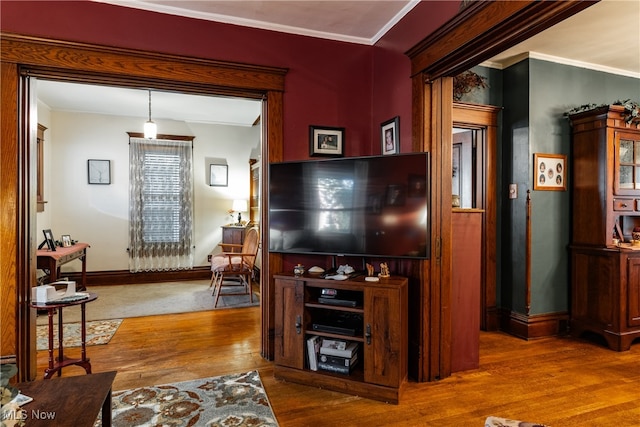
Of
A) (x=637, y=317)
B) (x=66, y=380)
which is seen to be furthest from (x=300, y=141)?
(x=637, y=317)

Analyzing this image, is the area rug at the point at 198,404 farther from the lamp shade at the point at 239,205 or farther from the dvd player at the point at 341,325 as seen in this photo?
the lamp shade at the point at 239,205

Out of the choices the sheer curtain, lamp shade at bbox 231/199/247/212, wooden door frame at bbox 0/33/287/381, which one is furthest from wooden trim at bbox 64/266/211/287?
wooden door frame at bbox 0/33/287/381

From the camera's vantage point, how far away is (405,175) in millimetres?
2402

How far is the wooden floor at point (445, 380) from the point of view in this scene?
2.15m

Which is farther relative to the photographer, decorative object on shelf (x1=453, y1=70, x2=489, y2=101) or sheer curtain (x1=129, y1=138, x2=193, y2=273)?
sheer curtain (x1=129, y1=138, x2=193, y2=273)

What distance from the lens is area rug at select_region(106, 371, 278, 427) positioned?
6.81 ft

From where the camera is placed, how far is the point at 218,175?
632cm

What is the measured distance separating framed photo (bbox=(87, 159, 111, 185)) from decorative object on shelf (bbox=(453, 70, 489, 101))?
527 centimetres

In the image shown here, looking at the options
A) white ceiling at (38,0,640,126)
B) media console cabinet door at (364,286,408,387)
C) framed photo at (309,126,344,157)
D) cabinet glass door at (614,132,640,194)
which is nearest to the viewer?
media console cabinet door at (364,286,408,387)

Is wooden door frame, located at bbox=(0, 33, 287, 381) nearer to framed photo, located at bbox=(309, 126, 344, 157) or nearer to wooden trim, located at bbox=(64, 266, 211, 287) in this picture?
framed photo, located at bbox=(309, 126, 344, 157)

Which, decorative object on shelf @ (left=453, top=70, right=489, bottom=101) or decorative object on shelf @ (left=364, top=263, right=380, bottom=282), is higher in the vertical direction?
decorative object on shelf @ (left=453, top=70, right=489, bottom=101)

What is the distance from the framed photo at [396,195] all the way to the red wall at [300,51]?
47 cm

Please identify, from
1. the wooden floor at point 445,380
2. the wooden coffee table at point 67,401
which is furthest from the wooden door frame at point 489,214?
the wooden coffee table at point 67,401

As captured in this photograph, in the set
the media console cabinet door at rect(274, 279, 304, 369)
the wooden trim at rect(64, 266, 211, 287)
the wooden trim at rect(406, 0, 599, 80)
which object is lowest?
the wooden trim at rect(64, 266, 211, 287)
